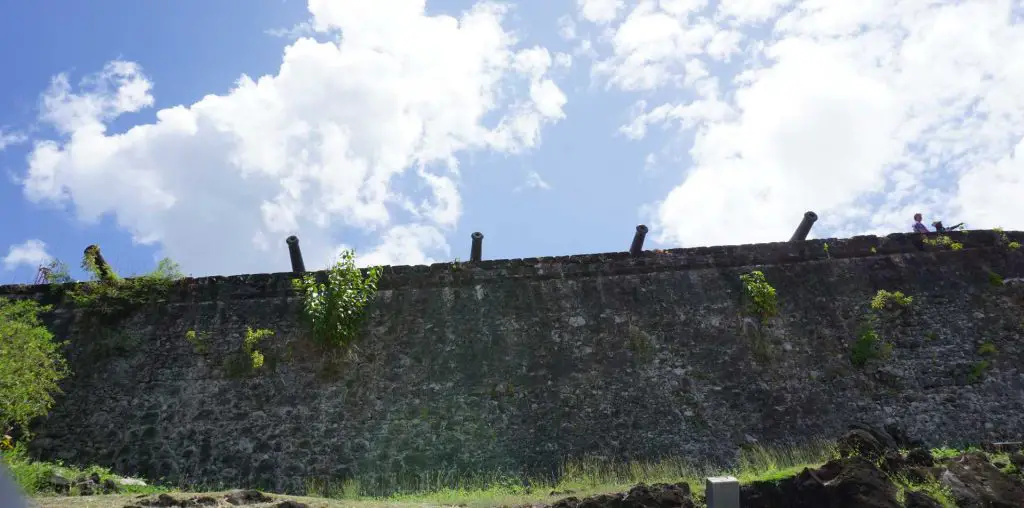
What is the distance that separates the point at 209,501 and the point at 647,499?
404 centimetres

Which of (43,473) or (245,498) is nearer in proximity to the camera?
(245,498)

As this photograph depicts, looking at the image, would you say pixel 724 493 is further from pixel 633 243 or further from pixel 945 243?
pixel 945 243

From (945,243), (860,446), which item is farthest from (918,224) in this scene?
Answer: (860,446)

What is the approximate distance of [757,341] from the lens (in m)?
10.6

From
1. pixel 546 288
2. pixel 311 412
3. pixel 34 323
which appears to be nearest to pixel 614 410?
pixel 546 288

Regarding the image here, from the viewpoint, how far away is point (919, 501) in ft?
17.3

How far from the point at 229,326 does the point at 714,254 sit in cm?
826

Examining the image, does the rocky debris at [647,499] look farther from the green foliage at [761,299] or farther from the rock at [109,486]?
the green foliage at [761,299]

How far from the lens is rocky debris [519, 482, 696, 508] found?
18.3 ft

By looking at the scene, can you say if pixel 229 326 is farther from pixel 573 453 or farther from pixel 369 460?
pixel 573 453

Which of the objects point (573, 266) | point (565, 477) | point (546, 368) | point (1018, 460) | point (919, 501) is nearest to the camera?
point (919, 501)

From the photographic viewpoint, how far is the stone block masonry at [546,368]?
941 centimetres

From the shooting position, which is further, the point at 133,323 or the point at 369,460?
the point at 133,323

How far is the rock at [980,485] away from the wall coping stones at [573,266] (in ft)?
19.5
